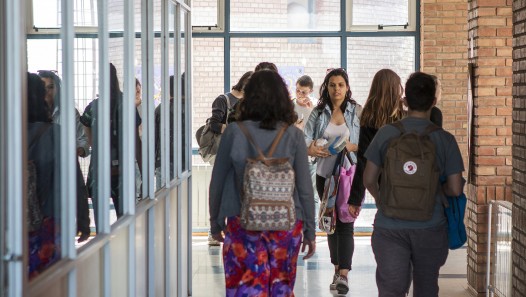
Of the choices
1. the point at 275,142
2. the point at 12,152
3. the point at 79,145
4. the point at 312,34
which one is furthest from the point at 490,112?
the point at 12,152

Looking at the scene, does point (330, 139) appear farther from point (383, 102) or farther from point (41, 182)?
point (41, 182)

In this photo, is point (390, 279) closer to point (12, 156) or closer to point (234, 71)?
point (12, 156)

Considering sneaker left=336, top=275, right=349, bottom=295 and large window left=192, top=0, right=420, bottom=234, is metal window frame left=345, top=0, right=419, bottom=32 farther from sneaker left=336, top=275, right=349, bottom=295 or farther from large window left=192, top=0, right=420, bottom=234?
sneaker left=336, top=275, right=349, bottom=295

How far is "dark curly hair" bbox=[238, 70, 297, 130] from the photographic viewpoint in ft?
16.7

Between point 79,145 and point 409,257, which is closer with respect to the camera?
point 79,145

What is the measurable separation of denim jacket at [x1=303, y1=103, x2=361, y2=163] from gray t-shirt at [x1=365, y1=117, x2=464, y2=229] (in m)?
2.68

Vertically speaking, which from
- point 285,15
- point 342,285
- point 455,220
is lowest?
Result: point 342,285

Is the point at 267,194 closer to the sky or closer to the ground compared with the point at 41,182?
closer to the ground

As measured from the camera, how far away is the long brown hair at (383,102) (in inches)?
280

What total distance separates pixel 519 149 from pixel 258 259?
70.2 inches

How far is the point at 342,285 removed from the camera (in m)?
7.84

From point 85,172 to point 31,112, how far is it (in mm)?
871

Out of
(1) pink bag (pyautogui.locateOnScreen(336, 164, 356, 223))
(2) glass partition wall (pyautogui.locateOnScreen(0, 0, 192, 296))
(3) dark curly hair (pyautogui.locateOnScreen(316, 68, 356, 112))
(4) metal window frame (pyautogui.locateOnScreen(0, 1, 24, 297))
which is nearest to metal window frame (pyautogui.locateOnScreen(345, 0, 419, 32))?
(3) dark curly hair (pyautogui.locateOnScreen(316, 68, 356, 112))

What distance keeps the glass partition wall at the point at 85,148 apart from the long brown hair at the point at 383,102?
1502mm
